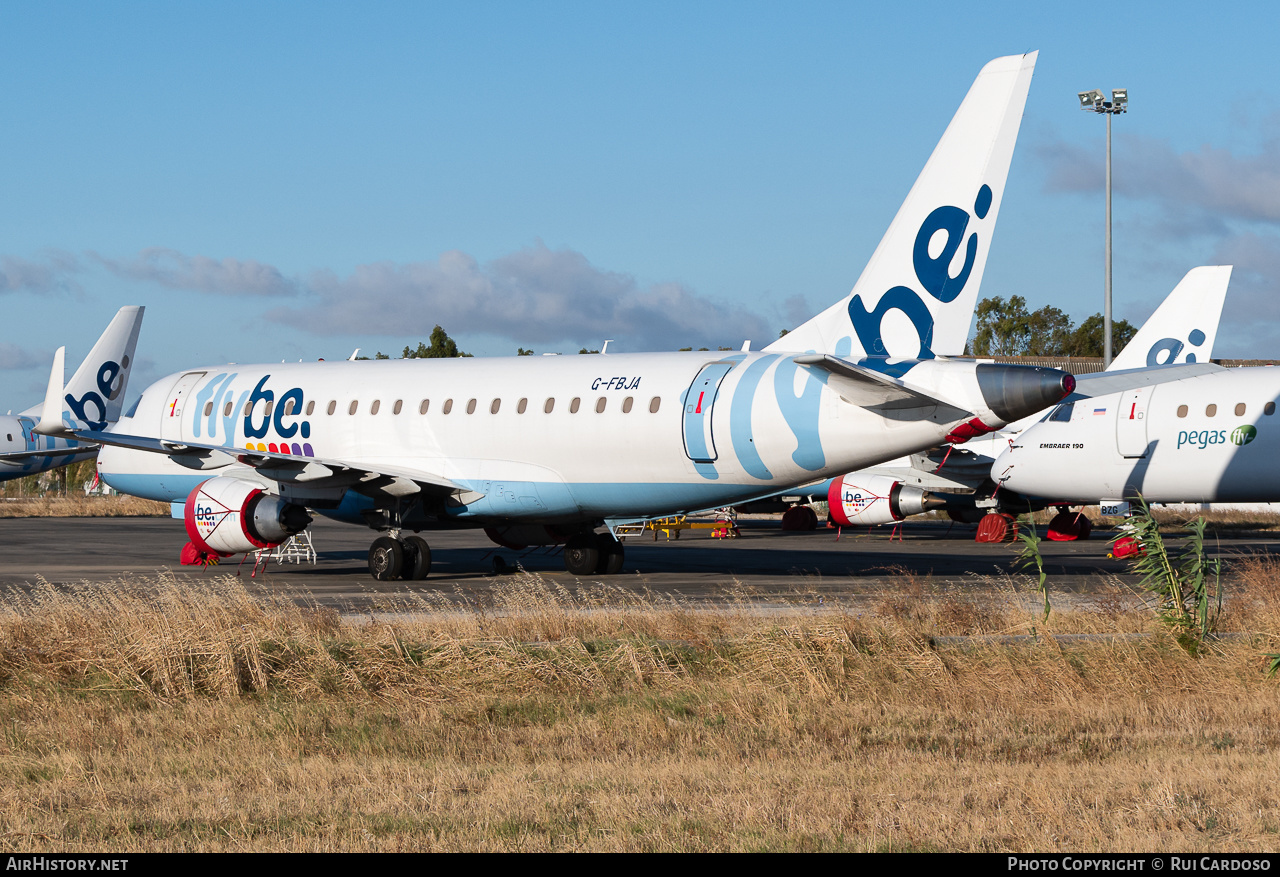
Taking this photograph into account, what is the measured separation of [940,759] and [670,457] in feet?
40.7

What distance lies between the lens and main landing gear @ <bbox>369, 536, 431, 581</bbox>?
22.3 metres

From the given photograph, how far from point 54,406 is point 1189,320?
2472 cm

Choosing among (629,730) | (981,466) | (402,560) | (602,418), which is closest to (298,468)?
(402,560)

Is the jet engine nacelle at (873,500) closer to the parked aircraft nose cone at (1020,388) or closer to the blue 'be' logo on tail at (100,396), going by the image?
the parked aircraft nose cone at (1020,388)

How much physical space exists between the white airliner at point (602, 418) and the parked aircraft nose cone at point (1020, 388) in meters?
0.03

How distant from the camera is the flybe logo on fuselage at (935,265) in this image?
18672mm

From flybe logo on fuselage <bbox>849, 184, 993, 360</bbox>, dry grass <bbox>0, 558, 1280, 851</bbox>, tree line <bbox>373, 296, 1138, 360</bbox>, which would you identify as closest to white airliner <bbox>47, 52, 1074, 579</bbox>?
flybe logo on fuselage <bbox>849, 184, 993, 360</bbox>

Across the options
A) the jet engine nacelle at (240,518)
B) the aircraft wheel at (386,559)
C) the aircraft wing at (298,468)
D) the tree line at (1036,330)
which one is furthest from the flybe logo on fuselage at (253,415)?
the tree line at (1036,330)

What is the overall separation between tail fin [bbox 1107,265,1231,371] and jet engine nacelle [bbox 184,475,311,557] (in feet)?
64.2

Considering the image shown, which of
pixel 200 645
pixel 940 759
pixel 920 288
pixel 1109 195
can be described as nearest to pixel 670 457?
pixel 920 288

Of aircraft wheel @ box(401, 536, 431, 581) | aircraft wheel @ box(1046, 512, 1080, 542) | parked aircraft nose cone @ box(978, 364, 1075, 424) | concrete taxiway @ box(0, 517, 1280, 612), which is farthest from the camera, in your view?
aircraft wheel @ box(1046, 512, 1080, 542)

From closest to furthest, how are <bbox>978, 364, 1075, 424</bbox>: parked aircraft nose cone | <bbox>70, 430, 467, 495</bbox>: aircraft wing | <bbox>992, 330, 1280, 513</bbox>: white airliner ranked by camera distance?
<bbox>978, 364, 1075, 424</bbox>: parked aircraft nose cone < <bbox>70, 430, 467, 495</bbox>: aircraft wing < <bbox>992, 330, 1280, 513</bbox>: white airliner

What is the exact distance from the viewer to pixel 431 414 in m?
23.2

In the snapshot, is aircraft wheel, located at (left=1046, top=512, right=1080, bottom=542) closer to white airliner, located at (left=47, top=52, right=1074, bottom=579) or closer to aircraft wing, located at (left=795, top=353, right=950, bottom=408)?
white airliner, located at (left=47, top=52, right=1074, bottom=579)
